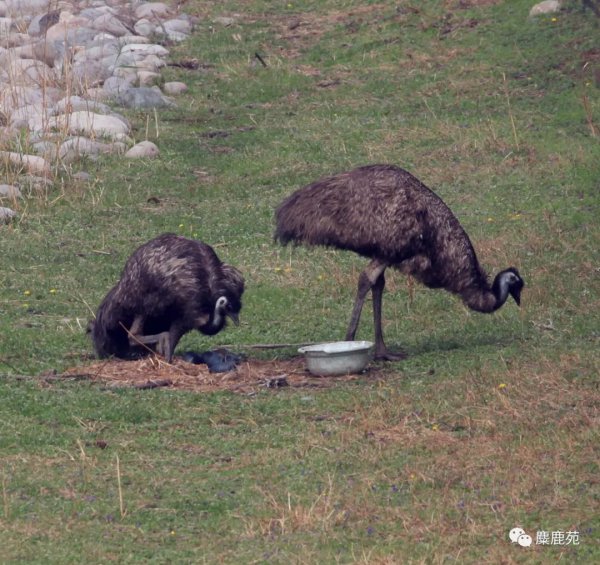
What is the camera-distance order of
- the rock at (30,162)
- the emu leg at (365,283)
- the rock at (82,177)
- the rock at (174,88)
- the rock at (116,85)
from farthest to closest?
the rock at (174,88)
the rock at (116,85)
the rock at (82,177)
the rock at (30,162)
the emu leg at (365,283)

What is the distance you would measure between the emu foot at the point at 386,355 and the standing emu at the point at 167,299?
3.55 ft

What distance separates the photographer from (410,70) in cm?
1823

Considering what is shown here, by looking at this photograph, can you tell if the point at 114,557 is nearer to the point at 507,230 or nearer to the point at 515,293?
the point at 515,293

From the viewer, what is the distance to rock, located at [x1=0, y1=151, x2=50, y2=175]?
1484 cm

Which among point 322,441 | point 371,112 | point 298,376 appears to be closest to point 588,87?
point 371,112

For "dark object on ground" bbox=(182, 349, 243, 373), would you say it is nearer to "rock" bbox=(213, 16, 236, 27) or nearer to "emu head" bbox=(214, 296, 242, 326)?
"emu head" bbox=(214, 296, 242, 326)

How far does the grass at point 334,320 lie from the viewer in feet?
22.0

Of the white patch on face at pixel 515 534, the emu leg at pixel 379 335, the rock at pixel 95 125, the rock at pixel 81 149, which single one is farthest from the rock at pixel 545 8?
the white patch on face at pixel 515 534

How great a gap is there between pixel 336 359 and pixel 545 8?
424 inches

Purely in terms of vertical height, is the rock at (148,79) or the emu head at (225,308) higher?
the rock at (148,79)

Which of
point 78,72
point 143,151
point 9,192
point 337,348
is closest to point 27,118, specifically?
point 143,151

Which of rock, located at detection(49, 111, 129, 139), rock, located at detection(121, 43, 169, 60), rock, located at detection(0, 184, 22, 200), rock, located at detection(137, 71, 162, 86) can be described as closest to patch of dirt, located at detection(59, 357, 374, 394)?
rock, located at detection(0, 184, 22, 200)

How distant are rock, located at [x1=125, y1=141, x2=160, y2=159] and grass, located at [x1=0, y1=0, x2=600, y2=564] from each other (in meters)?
0.18

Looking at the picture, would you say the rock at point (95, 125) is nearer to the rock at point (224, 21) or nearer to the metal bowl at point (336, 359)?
the rock at point (224, 21)
